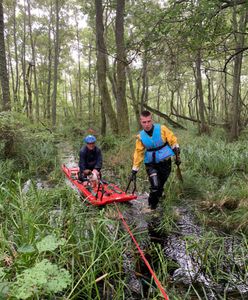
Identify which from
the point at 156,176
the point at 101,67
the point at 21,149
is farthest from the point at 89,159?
the point at 101,67

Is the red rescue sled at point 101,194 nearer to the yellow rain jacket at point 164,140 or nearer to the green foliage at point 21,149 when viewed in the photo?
the yellow rain jacket at point 164,140

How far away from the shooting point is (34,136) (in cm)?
832

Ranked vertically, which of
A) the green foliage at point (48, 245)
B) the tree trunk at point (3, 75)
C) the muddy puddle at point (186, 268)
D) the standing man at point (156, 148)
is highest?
the tree trunk at point (3, 75)

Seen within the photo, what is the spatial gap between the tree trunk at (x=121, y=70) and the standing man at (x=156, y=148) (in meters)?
5.69

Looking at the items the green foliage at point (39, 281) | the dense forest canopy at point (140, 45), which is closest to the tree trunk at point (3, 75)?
the dense forest canopy at point (140, 45)

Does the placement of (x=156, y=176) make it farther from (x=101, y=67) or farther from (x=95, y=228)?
(x=101, y=67)

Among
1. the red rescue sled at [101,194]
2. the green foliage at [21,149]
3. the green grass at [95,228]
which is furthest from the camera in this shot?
the green foliage at [21,149]

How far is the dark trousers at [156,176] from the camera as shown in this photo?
5.01 metres

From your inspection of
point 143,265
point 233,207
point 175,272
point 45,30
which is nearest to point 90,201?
point 143,265

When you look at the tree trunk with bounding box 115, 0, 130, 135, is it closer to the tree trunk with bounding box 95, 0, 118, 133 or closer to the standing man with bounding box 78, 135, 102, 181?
the tree trunk with bounding box 95, 0, 118, 133

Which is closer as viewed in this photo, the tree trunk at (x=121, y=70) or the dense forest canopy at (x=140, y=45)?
the dense forest canopy at (x=140, y=45)

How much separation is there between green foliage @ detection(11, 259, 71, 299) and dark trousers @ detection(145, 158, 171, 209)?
3.06 m

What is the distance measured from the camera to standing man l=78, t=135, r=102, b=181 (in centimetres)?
613

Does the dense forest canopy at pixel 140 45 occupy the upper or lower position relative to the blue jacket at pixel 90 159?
upper
